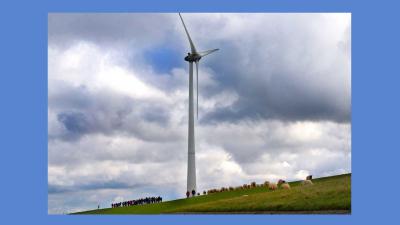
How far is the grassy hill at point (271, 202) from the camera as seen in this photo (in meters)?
61.4

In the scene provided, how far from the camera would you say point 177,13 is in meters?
65.0

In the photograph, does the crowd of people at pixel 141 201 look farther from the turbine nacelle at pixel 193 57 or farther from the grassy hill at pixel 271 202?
the turbine nacelle at pixel 193 57

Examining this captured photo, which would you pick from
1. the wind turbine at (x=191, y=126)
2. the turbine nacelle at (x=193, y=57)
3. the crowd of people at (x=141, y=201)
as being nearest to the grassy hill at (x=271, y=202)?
the crowd of people at (x=141, y=201)

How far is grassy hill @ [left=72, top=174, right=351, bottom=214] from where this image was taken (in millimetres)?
61406

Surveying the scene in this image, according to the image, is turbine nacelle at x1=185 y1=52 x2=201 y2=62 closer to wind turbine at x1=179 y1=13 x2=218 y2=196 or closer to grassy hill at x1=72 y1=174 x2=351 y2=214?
wind turbine at x1=179 y1=13 x2=218 y2=196

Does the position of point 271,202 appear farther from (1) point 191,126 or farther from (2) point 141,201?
(2) point 141,201

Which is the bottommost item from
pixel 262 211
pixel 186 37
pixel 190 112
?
pixel 262 211

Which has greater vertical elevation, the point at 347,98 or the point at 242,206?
the point at 347,98

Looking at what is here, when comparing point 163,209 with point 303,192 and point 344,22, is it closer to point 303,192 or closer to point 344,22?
point 303,192

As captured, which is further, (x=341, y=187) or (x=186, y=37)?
(x=186, y=37)

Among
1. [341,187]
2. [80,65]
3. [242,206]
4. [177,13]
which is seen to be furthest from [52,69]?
[341,187]

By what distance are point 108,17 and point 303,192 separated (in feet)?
54.2

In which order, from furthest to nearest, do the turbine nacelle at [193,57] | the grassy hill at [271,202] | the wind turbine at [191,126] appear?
the turbine nacelle at [193,57] → the wind turbine at [191,126] → the grassy hill at [271,202]

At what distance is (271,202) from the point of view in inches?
2461
